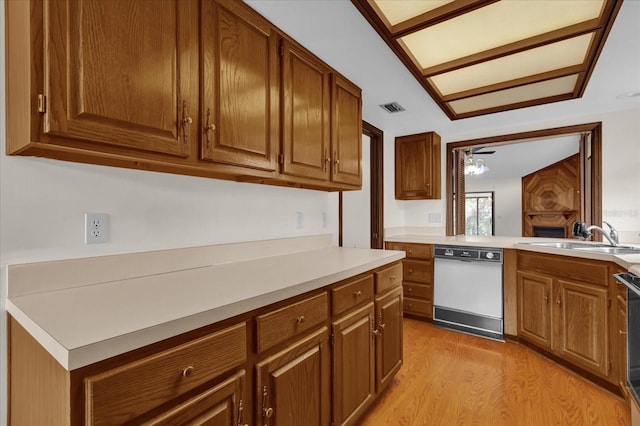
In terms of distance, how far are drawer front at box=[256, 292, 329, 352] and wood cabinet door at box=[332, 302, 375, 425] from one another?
6.1 inches

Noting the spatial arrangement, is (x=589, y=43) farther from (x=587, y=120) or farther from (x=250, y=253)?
(x=250, y=253)

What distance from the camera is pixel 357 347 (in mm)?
1566

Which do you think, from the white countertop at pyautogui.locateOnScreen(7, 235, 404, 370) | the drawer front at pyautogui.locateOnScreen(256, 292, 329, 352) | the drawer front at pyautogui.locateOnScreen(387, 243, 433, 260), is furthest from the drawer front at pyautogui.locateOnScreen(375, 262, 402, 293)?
the drawer front at pyautogui.locateOnScreen(387, 243, 433, 260)

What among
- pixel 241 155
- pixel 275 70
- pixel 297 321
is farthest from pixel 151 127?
pixel 297 321

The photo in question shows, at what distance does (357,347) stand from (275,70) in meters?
1.49

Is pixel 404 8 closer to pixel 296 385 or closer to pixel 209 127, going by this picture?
pixel 209 127

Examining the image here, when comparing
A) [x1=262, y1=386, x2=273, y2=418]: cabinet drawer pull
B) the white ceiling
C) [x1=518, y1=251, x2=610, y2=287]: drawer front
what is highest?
the white ceiling

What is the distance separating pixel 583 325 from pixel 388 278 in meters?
1.51

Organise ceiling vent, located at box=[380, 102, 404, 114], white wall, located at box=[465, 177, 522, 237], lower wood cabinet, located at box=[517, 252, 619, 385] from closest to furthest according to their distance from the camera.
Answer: lower wood cabinet, located at box=[517, 252, 619, 385] → ceiling vent, located at box=[380, 102, 404, 114] → white wall, located at box=[465, 177, 522, 237]

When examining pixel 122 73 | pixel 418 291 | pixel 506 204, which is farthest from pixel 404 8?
pixel 506 204

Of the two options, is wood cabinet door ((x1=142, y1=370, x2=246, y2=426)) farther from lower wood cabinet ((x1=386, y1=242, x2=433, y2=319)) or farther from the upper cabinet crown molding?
lower wood cabinet ((x1=386, y1=242, x2=433, y2=319))

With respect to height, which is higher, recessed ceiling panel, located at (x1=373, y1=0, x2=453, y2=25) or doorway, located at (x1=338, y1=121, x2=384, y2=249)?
recessed ceiling panel, located at (x1=373, y1=0, x2=453, y2=25)

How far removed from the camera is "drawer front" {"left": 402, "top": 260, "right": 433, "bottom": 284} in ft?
10.5

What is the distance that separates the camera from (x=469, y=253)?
293 cm
